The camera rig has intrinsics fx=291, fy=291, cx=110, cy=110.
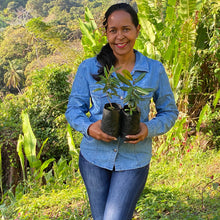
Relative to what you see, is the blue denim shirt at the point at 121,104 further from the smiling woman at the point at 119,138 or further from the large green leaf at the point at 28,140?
the large green leaf at the point at 28,140

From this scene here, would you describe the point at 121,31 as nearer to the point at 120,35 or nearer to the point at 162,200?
the point at 120,35

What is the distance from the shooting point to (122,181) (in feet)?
3.83

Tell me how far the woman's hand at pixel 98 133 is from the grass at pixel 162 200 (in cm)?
103

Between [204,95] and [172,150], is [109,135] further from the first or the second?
[204,95]

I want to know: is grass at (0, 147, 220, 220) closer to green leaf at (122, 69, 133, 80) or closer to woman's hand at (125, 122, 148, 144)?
woman's hand at (125, 122, 148, 144)

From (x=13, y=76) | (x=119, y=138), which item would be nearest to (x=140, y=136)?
(x=119, y=138)

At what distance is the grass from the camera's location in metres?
2.28

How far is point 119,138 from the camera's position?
1.21m

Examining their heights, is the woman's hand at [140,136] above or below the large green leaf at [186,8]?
below

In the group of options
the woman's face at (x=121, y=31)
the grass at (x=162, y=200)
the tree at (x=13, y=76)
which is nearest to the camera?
the woman's face at (x=121, y=31)

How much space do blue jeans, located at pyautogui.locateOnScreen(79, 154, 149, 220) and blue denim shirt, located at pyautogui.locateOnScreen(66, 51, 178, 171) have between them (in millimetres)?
32

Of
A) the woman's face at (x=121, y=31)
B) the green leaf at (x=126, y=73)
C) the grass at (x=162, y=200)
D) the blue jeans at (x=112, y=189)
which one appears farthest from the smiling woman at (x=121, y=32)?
the grass at (x=162, y=200)

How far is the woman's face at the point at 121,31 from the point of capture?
120 cm

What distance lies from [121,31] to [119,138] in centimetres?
44
